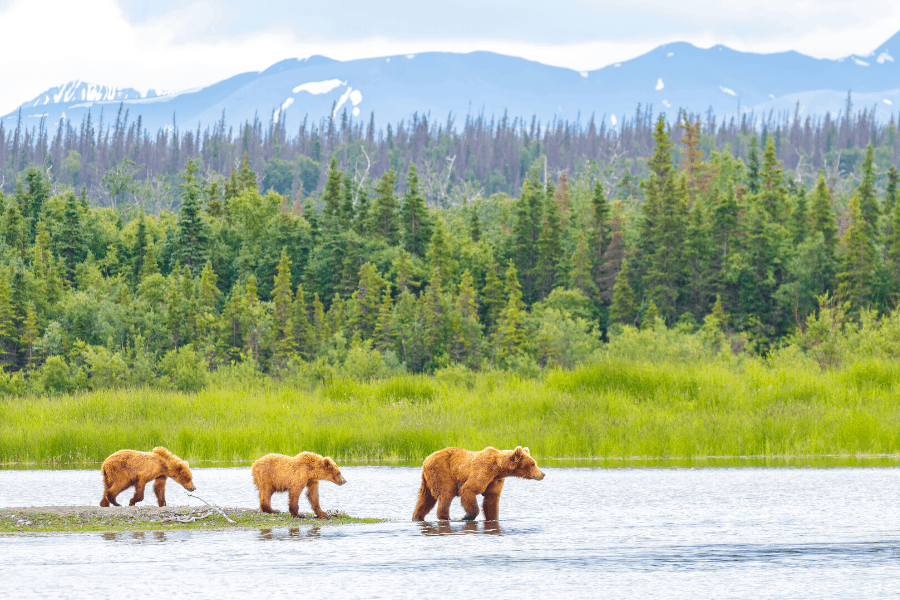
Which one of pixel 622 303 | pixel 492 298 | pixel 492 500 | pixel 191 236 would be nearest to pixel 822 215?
pixel 622 303

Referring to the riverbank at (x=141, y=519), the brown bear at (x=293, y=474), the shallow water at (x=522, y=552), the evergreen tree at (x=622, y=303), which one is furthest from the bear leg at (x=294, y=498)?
the evergreen tree at (x=622, y=303)

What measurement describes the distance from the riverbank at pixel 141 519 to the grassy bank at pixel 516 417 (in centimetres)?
1005

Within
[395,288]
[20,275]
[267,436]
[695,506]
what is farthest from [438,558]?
[395,288]

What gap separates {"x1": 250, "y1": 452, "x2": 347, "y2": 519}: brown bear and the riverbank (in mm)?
285

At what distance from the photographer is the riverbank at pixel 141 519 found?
40.3 ft

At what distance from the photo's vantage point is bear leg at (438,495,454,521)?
12594 millimetres

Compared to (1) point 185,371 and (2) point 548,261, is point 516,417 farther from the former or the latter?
(2) point 548,261

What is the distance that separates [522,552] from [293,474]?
297 centimetres

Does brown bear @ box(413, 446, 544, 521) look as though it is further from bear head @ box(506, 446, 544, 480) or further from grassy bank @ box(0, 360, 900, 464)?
grassy bank @ box(0, 360, 900, 464)

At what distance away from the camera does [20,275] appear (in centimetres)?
6359

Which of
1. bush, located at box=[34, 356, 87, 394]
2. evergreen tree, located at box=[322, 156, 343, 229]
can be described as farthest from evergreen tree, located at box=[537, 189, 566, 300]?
bush, located at box=[34, 356, 87, 394]

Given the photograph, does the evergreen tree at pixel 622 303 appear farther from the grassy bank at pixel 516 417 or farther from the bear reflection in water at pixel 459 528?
the bear reflection in water at pixel 459 528

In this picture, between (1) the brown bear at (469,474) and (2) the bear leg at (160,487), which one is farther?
(2) the bear leg at (160,487)

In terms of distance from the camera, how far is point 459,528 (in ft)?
40.4
